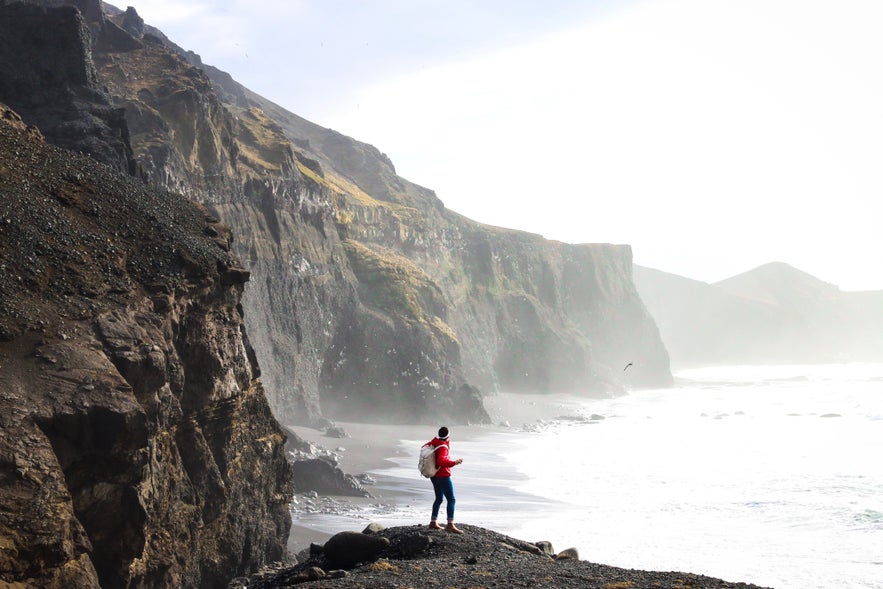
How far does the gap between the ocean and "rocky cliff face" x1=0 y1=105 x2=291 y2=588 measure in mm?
8569

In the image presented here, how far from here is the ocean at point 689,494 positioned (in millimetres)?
21359

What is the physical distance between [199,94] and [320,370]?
2147cm

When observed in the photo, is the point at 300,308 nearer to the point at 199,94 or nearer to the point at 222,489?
the point at 199,94

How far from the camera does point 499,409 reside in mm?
73125

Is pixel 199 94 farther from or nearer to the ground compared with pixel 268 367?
farther from the ground

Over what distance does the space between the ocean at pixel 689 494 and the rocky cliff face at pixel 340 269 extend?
989 cm

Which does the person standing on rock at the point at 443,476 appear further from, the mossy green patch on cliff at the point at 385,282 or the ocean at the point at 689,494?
the mossy green patch on cliff at the point at 385,282

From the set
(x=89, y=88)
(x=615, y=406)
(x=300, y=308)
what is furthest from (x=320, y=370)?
(x=615, y=406)

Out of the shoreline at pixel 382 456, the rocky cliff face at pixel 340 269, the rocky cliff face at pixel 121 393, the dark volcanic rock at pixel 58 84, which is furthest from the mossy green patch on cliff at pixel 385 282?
the rocky cliff face at pixel 121 393

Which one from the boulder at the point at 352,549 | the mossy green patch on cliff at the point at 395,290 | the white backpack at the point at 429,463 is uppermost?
the mossy green patch on cliff at the point at 395,290

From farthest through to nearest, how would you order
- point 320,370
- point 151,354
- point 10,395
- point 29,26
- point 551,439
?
point 320,370 → point 551,439 → point 29,26 → point 151,354 → point 10,395

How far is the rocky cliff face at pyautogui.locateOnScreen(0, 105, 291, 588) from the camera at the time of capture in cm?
1113

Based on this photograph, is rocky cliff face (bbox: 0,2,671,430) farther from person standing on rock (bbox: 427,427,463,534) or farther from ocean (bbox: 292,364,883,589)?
person standing on rock (bbox: 427,427,463,534)

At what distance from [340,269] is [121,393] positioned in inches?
Answer: 2036
